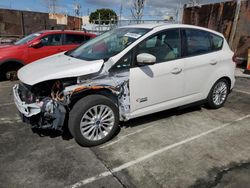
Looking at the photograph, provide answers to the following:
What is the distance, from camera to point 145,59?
358 centimetres

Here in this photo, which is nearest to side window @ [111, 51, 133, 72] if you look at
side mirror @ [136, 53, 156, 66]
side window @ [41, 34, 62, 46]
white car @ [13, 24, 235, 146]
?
white car @ [13, 24, 235, 146]

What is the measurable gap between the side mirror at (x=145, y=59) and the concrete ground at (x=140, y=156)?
1.20 metres

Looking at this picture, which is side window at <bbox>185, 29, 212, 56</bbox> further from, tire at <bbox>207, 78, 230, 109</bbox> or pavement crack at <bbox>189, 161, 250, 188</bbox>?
pavement crack at <bbox>189, 161, 250, 188</bbox>

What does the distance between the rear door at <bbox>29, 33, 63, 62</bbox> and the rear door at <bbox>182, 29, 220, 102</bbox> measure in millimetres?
5136

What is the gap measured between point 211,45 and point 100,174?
129 inches

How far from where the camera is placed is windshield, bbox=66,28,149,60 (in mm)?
3838

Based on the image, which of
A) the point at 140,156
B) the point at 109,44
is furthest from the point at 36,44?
the point at 140,156

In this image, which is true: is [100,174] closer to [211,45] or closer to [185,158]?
[185,158]

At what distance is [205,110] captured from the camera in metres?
5.19

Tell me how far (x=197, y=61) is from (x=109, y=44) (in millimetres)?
1617

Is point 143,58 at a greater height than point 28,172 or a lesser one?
greater

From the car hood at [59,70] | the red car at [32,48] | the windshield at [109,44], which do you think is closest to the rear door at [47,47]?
the red car at [32,48]

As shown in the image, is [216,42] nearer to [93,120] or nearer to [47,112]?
[93,120]

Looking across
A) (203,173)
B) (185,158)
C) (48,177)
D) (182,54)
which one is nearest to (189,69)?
(182,54)
